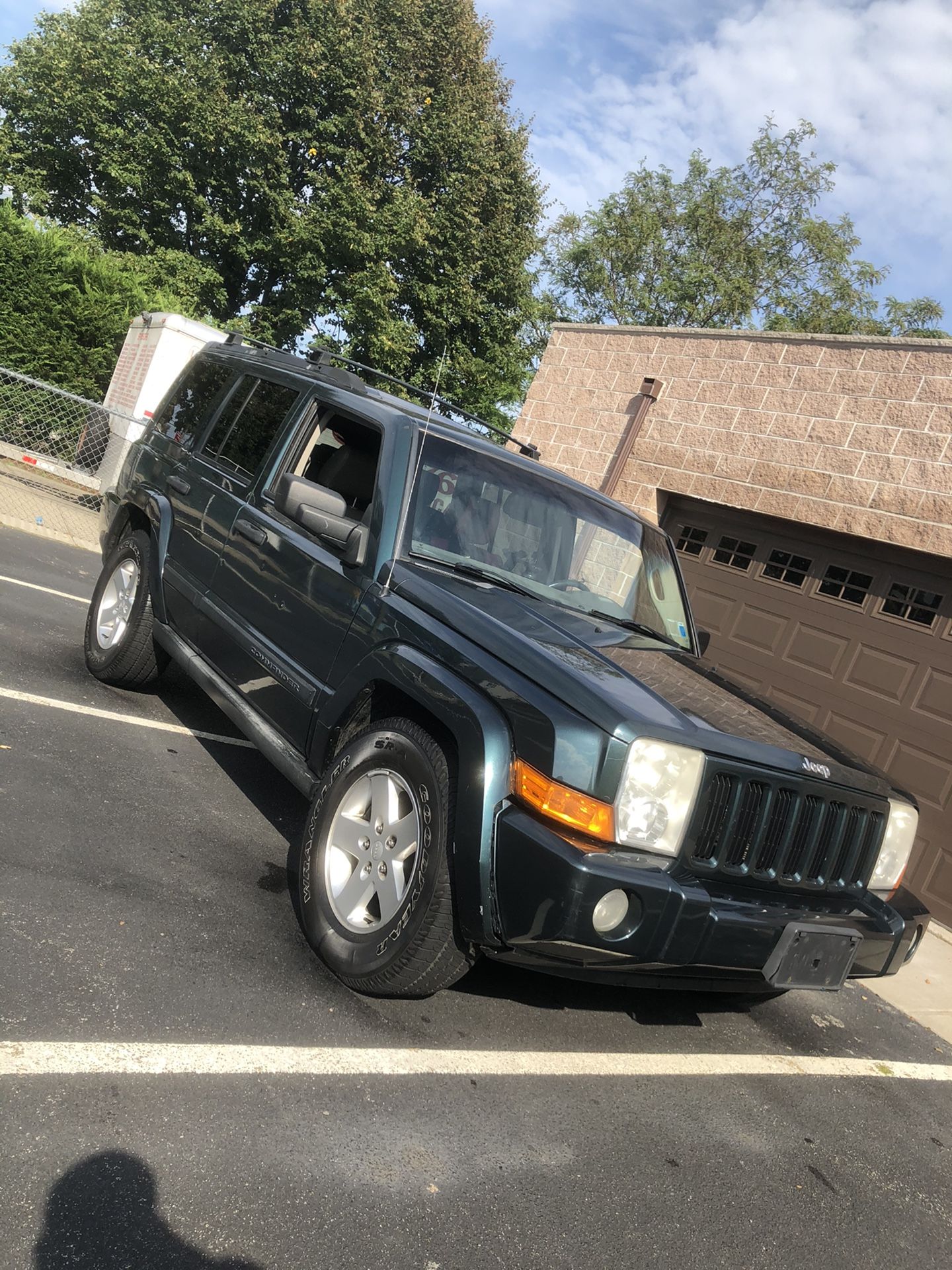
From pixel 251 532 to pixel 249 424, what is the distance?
2.45ft

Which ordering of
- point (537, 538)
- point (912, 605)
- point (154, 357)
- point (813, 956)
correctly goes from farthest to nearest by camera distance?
point (154, 357), point (912, 605), point (537, 538), point (813, 956)

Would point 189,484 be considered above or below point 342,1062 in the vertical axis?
above

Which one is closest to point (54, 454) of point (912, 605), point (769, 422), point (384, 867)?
point (769, 422)

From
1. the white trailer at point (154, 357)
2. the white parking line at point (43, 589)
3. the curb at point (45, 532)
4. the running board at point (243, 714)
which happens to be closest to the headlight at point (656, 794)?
the running board at point (243, 714)

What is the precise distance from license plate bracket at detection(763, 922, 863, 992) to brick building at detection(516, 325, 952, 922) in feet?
15.7

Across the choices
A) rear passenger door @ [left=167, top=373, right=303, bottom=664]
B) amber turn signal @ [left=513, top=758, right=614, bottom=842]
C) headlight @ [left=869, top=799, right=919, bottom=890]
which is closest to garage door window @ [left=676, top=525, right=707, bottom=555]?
rear passenger door @ [left=167, top=373, right=303, bottom=664]

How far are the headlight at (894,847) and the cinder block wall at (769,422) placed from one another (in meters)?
4.78

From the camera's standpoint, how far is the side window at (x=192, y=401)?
5.37 meters

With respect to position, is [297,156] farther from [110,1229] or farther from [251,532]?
[110,1229]

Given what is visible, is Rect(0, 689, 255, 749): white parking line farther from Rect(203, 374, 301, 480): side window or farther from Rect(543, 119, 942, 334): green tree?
Rect(543, 119, 942, 334): green tree

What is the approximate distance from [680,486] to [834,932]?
7420mm

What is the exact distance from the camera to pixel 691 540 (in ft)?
32.9

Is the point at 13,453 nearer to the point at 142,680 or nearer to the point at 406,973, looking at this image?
the point at 142,680

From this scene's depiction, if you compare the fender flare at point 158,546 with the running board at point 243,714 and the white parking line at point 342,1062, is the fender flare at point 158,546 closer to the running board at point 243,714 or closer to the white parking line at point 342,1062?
the running board at point 243,714
